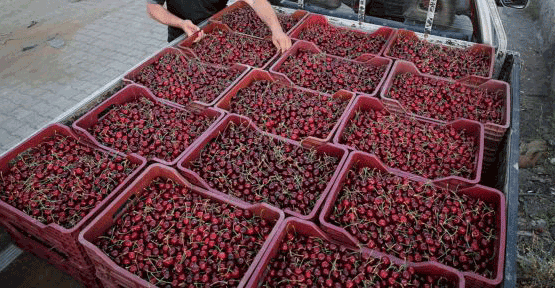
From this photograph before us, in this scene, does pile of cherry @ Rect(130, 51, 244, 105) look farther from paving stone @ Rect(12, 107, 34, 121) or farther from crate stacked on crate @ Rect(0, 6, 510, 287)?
paving stone @ Rect(12, 107, 34, 121)

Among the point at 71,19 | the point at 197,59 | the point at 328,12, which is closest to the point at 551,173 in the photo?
the point at 328,12

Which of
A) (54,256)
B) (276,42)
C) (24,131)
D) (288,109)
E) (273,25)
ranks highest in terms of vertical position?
(273,25)

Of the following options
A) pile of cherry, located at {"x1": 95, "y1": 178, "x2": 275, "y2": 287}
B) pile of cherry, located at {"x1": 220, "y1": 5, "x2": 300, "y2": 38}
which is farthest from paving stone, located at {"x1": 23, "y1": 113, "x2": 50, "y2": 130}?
pile of cherry, located at {"x1": 95, "y1": 178, "x2": 275, "y2": 287}

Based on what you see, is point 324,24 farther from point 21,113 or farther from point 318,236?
point 21,113

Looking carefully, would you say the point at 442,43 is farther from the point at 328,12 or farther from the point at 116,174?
the point at 116,174

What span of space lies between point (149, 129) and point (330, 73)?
1.66 metres

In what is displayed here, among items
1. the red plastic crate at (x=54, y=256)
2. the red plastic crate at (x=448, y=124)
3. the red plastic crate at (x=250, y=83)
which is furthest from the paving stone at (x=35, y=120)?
the red plastic crate at (x=448, y=124)

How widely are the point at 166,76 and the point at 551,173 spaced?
14.8 feet

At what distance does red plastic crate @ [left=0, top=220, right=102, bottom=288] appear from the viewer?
97.8 inches

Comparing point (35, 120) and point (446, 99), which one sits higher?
point (446, 99)

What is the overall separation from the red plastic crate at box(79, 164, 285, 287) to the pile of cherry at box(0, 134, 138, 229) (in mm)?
175

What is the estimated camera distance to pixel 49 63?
6902mm

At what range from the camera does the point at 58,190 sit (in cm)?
256

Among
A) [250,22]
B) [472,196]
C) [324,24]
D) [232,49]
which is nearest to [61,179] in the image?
[232,49]
